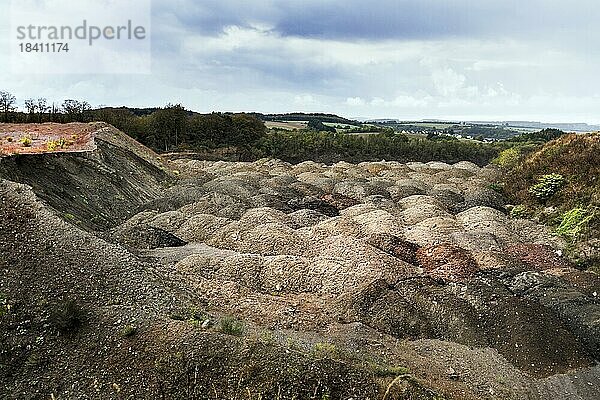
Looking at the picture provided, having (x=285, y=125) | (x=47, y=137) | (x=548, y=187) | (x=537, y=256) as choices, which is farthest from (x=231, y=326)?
(x=285, y=125)

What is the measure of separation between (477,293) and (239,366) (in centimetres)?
873

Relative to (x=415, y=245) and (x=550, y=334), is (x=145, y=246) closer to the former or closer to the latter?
(x=415, y=245)

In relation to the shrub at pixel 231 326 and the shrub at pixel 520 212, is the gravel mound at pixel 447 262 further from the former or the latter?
the shrub at pixel 520 212

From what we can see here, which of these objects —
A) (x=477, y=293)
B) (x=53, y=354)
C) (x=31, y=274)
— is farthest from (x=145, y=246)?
(x=477, y=293)

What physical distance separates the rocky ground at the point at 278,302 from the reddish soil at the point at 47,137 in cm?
361

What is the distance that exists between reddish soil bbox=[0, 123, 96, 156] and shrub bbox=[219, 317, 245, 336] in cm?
1777

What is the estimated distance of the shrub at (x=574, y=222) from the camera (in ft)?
64.1

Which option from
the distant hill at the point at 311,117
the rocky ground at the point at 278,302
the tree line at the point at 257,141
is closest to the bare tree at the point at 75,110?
the tree line at the point at 257,141

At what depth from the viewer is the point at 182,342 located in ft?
31.5

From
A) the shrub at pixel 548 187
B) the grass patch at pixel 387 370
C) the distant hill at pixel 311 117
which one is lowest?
the grass patch at pixel 387 370

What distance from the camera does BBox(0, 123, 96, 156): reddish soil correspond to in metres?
25.2

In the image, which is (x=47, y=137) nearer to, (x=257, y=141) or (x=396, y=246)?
(x=396, y=246)

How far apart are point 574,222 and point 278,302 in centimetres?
1507

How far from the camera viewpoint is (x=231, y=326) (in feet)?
34.7
